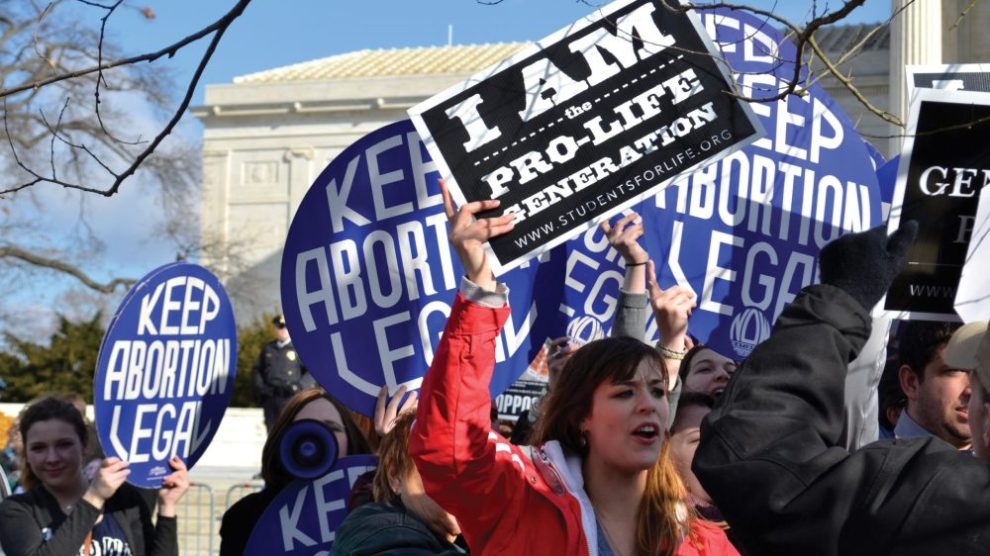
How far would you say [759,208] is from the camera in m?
4.61

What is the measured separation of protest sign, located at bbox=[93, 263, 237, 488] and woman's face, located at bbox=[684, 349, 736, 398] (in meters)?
1.65

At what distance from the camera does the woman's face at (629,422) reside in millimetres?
3318

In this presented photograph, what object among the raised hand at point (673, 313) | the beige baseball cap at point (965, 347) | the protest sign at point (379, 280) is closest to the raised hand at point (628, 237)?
the raised hand at point (673, 313)

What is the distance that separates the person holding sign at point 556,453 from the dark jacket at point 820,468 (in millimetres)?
975

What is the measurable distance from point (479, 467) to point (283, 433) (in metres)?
1.89

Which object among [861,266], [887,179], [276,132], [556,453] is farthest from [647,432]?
[276,132]

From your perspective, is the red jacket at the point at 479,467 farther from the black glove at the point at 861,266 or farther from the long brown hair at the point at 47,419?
the long brown hair at the point at 47,419

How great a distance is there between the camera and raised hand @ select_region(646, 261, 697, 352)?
13.1 feet

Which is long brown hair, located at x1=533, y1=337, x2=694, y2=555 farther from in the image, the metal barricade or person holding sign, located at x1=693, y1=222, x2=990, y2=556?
the metal barricade

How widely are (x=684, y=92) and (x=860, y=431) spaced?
187 centimetres

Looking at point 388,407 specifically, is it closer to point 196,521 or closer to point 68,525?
point 68,525

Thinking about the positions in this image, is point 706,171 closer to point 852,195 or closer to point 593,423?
point 852,195

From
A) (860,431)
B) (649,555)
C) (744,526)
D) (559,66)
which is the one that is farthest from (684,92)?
(744,526)

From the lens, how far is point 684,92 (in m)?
4.14
